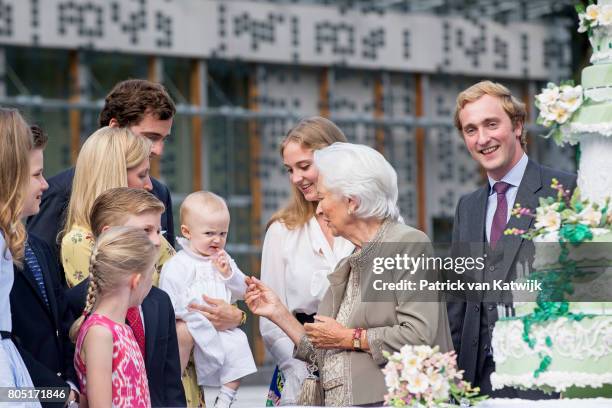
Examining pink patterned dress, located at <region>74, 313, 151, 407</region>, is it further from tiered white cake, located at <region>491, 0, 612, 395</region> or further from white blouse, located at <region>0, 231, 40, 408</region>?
tiered white cake, located at <region>491, 0, 612, 395</region>

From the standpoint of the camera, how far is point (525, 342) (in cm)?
450

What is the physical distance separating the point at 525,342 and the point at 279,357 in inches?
64.8

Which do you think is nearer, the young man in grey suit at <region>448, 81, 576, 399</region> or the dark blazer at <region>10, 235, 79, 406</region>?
the dark blazer at <region>10, 235, 79, 406</region>

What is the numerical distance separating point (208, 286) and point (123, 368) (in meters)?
1.12

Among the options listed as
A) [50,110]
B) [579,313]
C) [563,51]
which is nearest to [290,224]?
[579,313]

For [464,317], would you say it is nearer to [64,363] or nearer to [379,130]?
[64,363]

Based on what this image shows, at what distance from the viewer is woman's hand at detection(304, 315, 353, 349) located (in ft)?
15.4

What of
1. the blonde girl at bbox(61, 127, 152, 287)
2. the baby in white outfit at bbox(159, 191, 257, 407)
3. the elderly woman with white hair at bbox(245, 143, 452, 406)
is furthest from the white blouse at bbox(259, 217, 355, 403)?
the elderly woman with white hair at bbox(245, 143, 452, 406)

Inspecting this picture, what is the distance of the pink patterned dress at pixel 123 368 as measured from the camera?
15.3 feet

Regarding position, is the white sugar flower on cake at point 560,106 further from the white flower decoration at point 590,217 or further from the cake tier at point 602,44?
the white flower decoration at point 590,217

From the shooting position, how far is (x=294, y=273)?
581cm

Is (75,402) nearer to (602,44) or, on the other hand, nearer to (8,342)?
(8,342)

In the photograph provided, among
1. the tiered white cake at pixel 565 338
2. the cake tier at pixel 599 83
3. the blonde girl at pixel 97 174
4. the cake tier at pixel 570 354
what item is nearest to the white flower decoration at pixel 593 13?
the cake tier at pixel 599 83

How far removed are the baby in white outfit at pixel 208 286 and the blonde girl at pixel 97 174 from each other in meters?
0.32
